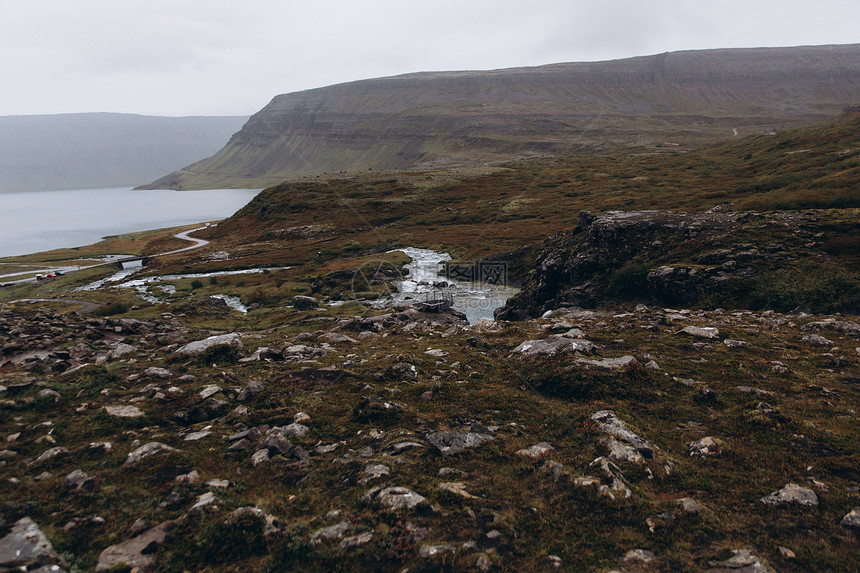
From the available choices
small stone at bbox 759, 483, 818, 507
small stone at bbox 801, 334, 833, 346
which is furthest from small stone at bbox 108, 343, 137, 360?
small stone at bbox 801, 334, 833, 346

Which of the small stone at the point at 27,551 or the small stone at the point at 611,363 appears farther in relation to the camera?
the small stone at the point at 611,363

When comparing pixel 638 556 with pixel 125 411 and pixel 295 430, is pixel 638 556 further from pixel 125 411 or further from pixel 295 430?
pixel 125 411

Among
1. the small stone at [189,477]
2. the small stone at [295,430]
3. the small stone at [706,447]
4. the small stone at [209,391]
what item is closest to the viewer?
the small stone at [189,477]

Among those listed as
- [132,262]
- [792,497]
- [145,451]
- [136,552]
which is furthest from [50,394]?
[132,262]

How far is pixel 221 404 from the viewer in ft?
46.4

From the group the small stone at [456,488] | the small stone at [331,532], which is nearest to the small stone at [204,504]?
the small stone at [331,532]

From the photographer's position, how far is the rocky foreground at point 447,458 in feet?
26.6

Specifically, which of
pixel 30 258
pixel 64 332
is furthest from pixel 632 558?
pixel 30 258

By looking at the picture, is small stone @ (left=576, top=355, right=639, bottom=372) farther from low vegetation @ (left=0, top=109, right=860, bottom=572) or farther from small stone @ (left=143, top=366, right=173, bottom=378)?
small stone @ (left=143, top=366, right=173, bottom=378)

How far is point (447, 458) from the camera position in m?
11.3

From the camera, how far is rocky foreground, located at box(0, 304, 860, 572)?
26.6 ft

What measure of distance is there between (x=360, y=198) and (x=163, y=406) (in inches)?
5124

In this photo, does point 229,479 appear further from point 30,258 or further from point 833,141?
point 30,258

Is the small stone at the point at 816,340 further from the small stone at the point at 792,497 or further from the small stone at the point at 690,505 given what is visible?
the small stone at the point at 690,505
